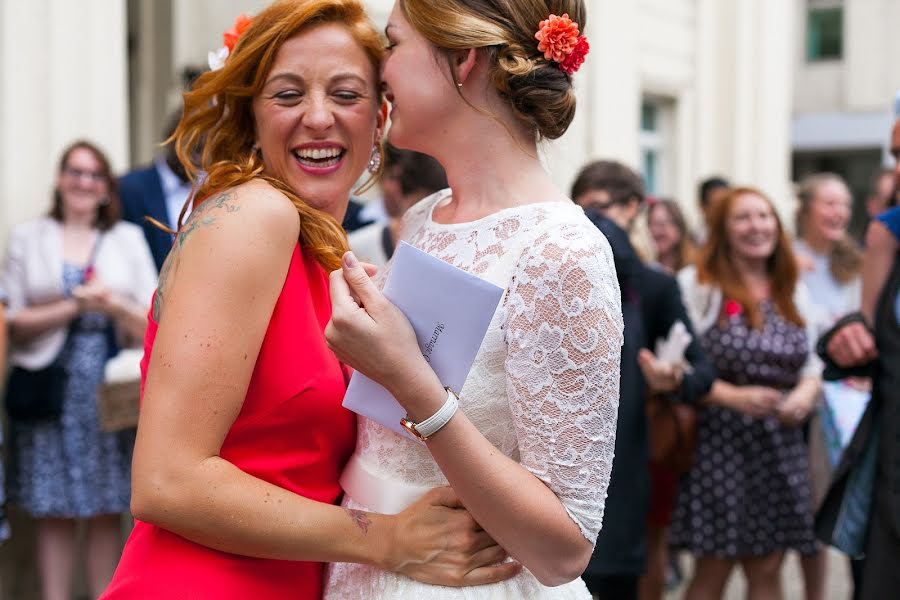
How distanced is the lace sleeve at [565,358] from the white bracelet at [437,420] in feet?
0.36

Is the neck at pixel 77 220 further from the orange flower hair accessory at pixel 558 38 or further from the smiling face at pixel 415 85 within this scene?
the orange flower hair accessory at pixel 558 38

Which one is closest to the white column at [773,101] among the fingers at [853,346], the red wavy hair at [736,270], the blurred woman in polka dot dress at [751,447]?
the red wavy hair at [736,270]

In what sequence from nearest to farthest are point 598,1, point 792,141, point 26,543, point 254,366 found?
point 254,366 → point 26,543 → point 598,1 → point 792,141

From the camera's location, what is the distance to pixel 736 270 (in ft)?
17.1

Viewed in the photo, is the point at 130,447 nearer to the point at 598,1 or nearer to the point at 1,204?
the point at 1,204

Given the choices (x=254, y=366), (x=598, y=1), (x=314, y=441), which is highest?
(x=598, y=1)

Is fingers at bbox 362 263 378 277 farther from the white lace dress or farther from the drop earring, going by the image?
the drop earring

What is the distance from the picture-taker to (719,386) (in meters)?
4.91

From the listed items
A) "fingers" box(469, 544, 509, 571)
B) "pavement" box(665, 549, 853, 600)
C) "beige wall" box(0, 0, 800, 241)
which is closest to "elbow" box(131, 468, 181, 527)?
"fingers" box(469, 544, 509, 571)

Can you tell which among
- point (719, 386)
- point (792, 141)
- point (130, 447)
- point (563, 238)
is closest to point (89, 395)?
point (130, 447)

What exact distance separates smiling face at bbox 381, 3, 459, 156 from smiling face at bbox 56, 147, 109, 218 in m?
3.22

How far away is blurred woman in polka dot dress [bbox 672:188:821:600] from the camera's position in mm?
4891

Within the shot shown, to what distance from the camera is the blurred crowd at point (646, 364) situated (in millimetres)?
4594

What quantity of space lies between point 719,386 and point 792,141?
18980 mm
